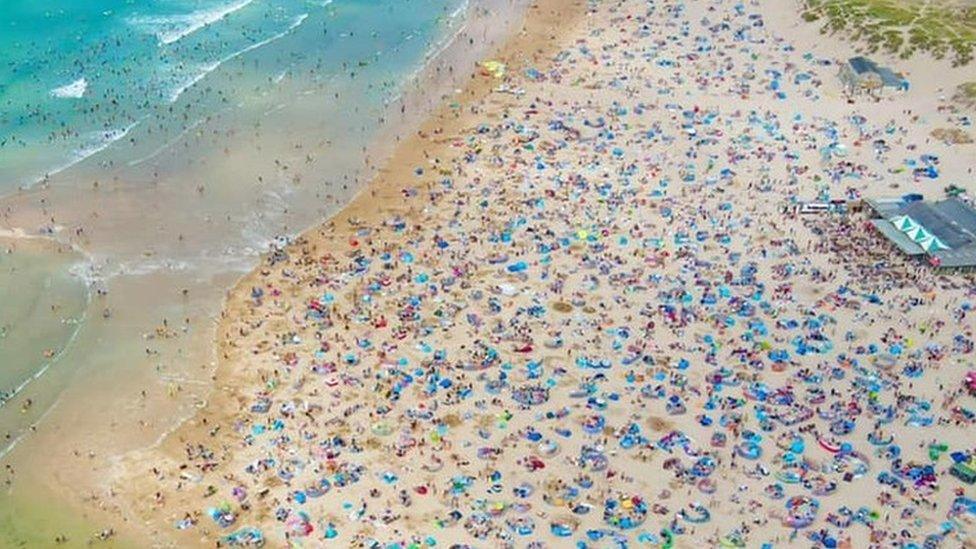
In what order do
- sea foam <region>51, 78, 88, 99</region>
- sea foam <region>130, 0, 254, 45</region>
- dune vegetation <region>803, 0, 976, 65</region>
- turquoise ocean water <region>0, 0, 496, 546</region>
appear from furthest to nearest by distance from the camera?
1. sea foam <region>130, 0, 254, 45</region>
2. dune vegetation <region>803, 0, 976, 65</region>
3. sea foam <region>51, 78, 88, 99</region>
4. turquoise ocean water <region>0, 0, 496, 546</region>

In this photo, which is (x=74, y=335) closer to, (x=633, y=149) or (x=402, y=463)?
(x=402, y=463)

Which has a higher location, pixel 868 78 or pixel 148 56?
pixel 148 56

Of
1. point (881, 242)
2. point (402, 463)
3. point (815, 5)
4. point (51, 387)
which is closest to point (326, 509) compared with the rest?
point (402, 463)

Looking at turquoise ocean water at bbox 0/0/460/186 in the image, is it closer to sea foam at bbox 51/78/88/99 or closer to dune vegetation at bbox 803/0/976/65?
sea foam at bbox 51/78/88/99

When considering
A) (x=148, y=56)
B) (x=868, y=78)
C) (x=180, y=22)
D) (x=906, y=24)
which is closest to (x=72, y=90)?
(x=148, y=56)

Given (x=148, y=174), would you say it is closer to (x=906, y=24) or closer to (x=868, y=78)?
(x=868, y=78)

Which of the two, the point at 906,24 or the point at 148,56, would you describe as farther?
the point at 148,56

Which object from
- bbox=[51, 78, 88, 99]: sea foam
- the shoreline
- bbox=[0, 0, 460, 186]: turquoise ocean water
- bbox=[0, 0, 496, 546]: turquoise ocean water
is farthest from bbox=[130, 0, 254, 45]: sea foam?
the shoreline
